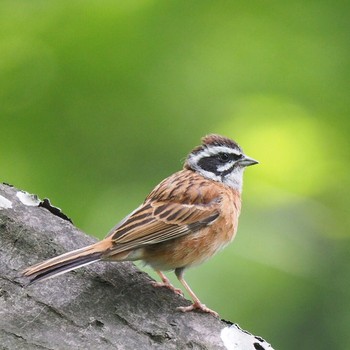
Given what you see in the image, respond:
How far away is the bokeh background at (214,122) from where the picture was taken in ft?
17.5

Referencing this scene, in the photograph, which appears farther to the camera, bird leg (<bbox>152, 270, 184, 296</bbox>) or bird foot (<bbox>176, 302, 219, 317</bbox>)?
bird leg (<bbox>152, 270, 184, 296</bbox>)

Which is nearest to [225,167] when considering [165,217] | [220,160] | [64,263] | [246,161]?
[220,160]

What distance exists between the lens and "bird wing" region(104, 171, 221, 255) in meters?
5.47

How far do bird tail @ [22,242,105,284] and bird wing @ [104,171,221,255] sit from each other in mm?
105

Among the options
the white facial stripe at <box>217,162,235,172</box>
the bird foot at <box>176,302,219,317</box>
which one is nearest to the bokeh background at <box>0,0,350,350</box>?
the bird foot at <box>176,302,219,317</box>

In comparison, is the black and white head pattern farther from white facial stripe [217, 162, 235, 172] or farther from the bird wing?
the bird wing

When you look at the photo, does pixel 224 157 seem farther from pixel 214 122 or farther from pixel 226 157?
pixel 214 122

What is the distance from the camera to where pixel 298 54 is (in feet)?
18.2

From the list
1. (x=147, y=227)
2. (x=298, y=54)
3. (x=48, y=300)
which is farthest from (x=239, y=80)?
Answer: (x=48, y=300)

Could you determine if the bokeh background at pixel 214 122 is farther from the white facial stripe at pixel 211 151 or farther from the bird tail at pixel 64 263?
the white facial stripe at pixel 211 151

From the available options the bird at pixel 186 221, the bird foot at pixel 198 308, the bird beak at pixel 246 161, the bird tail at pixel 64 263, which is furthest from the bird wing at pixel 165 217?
the bird foot at pixel 198 308

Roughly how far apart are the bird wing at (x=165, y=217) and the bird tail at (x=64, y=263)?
0.35ft

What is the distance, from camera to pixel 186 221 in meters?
5.83

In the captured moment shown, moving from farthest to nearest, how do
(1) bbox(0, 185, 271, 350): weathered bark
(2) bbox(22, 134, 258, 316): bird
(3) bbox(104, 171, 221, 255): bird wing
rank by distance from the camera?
(3) bbox(104, 171, 221, 255): bird wing < (2) bbox(22, 134, 258, 316): bird < (1) bbox(0, 185, 271, 350): weathered bark
